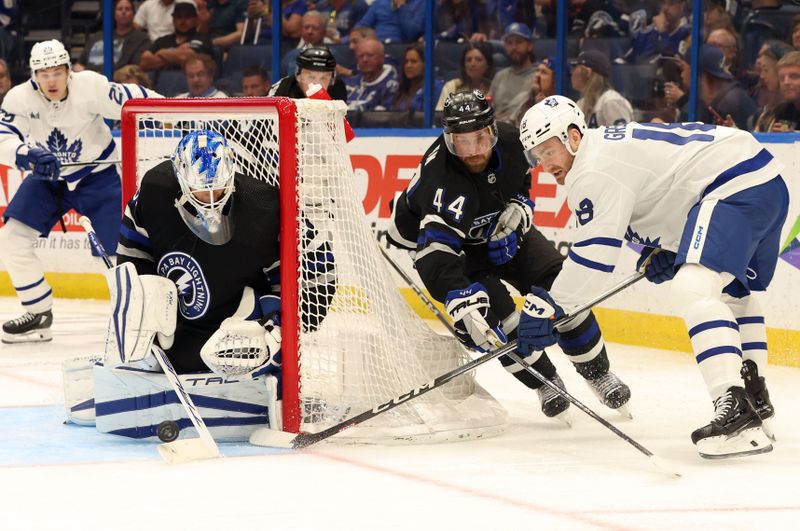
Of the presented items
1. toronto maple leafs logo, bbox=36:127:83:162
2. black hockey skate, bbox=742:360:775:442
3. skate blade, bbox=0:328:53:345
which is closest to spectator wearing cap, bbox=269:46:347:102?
toronto maple leafs logo, bbox=36:127:83:162

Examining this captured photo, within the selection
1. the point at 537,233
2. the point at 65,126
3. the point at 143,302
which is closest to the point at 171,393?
the point at 143,302

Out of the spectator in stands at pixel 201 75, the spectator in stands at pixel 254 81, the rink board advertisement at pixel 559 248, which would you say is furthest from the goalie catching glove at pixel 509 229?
the spectator in stands at pixel 201 75

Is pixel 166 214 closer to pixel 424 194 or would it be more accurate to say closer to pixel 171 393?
pixel 171 393

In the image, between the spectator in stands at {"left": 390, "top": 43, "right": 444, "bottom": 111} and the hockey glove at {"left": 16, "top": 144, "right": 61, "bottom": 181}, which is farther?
the spectator in stands at {"left": 390, "top": 43, "right": 444, "bottom": 111}

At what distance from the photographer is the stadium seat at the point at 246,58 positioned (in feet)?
23.9

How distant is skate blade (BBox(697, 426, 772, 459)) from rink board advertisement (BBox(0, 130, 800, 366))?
1.93 m

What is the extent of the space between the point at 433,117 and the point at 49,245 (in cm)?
248

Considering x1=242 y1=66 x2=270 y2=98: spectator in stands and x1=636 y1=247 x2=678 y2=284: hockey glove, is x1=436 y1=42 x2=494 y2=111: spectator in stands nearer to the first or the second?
x1=242 y1=66 x2=270 y2=98: spectator in stands

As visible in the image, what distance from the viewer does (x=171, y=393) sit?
355 cm

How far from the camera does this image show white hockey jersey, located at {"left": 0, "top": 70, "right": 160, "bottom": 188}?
5629 mm

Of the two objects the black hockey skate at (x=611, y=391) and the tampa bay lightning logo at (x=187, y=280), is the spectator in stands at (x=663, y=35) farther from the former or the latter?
the tampa bay lightning logo at (x=187, y=280)

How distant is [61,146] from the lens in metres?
5.71

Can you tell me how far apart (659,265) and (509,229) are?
461 mm

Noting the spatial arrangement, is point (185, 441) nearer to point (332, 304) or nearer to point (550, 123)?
point (332, 304)
